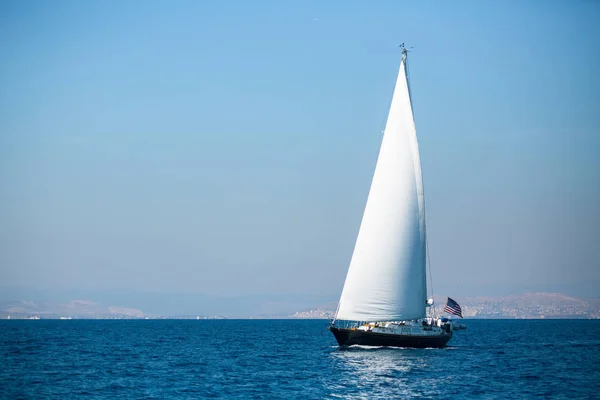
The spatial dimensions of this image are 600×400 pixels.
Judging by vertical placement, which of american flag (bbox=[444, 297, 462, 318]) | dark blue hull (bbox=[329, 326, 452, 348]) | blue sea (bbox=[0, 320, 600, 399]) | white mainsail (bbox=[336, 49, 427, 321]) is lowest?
blue sea (bbox=[0, 320, 600, 399])

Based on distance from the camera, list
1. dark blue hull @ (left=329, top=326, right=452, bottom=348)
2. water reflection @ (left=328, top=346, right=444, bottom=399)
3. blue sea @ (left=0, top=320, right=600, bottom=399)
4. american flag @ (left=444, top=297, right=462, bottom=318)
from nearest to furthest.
Result: 1. blue sea @ (left=0, top=320, right=600, bottom=399)
2. water reflection @ (left=328, top=346, right=444, bottom=399)
3. dark blue hull @ (left=329, top=326, right=452, bottom=348)
4. american flag @ (left=444, top=297, right=462, bottom=318)

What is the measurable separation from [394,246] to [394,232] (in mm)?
1288

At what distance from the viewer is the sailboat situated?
239 ft

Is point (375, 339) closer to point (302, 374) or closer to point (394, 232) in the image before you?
point (394, 232)

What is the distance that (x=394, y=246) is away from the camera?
73.4 metres

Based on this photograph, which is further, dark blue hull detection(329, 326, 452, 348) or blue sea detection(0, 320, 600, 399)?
dark blue hull detection(329, 326, 452, 348)

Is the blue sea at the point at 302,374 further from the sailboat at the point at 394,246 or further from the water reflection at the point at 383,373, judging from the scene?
the sailboat at the point at 394,246

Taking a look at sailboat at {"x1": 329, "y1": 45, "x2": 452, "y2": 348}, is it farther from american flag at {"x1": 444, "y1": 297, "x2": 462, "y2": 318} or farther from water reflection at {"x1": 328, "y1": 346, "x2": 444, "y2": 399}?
american flag at {"x1": 444, "y1": 297, "x2": 462, "y2": 318}

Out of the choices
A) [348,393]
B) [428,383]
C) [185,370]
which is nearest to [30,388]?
[185,370]

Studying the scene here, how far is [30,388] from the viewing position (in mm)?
49844

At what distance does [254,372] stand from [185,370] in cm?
551

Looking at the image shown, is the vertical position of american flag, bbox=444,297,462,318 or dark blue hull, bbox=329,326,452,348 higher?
american flag, bbox=444,297,462,318

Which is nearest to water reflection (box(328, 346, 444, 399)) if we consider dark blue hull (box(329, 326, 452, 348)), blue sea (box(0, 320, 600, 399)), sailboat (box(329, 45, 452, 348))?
blue sea (box(0, 320, 600, 399))

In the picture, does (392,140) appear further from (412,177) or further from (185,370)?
(185,370)
